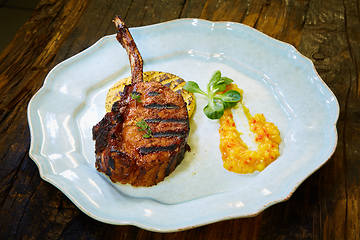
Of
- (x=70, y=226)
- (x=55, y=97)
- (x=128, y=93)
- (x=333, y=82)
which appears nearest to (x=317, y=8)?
(x=333, y=82)

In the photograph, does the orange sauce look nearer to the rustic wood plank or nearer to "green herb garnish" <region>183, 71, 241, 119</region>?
"green herb garnish" <region>183, 71, 241, 119</region>

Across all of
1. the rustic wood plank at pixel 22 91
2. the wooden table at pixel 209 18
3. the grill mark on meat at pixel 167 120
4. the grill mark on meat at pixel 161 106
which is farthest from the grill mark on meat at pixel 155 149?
the rustic wood plank at pixel 22 91

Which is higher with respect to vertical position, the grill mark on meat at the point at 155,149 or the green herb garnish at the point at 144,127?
the green herb garnish at the point at 144,127

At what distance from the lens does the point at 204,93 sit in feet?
11.0

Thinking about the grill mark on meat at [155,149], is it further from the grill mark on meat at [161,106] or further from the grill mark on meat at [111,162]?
the grill mark on meat at [161,106]

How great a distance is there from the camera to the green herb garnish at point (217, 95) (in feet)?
10.3

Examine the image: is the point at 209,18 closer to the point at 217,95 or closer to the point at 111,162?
the point at 217,95

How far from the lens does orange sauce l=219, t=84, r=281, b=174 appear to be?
279 centimetres

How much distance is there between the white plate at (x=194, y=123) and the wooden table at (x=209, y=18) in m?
0.18

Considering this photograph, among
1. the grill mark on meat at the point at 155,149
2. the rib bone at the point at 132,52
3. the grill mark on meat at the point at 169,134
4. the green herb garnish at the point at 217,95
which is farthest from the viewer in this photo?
the rib bone at the point at 132,52

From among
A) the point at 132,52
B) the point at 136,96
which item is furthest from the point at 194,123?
the point at 132,52

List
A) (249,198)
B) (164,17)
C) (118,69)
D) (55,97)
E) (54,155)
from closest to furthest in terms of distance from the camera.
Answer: (249,198), (54,155), (55,97), (118,69), (164,17)

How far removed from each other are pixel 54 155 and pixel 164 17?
2.12 meters

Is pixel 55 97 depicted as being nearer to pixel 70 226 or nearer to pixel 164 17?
pixel 70 226
